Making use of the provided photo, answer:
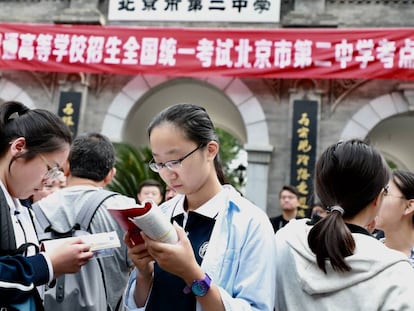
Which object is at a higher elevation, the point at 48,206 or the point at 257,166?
the point at 257,166

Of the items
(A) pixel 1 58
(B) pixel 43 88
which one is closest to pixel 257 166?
(B) pixel 43 88

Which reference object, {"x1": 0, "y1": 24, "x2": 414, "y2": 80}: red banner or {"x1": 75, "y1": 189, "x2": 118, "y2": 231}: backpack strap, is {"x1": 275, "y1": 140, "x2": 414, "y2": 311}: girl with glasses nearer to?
{"x1": 75, "y1": 189, "x2": 118, "y2": 231}: backpack strap

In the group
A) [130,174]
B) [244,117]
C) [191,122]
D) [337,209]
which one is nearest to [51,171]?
[191,122]

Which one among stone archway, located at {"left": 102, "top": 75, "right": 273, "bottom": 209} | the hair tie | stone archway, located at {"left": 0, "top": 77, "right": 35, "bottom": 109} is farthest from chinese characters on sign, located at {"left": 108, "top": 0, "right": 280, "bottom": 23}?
the hair tie

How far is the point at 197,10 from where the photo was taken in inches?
338

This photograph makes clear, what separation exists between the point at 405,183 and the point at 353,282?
1295mm

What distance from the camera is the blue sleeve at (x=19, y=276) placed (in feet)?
5.12

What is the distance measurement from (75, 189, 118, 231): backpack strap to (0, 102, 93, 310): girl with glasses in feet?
1.52

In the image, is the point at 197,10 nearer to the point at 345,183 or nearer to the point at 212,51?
the point at 212,51

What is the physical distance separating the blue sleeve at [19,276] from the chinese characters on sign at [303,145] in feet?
21.0

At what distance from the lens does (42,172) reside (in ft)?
6.01

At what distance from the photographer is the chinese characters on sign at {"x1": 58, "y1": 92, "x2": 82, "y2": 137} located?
851cm

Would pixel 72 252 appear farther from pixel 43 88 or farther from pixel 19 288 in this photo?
pixel 43 88

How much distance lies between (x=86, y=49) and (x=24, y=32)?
1158 mm
